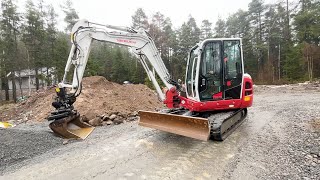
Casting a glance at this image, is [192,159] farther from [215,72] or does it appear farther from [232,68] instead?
[232,68]

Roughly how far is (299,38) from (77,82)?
3268 cm

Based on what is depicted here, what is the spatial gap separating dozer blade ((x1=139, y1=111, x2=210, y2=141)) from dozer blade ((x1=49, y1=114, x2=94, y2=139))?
1.59 meters

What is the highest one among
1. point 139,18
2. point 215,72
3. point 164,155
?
point 139,18

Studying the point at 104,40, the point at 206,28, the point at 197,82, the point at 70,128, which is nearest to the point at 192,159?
the point at 197,82

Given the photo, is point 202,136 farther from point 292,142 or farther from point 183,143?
point 292,142

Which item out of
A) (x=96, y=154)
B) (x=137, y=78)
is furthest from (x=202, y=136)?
(x=137, y=78)

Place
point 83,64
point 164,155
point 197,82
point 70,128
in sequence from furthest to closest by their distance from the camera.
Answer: point 70,128 → point 83,64 → point 197,82 → point 164,155

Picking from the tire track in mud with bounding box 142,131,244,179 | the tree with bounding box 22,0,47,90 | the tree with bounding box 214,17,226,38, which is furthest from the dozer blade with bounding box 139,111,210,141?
the tree with bounding box 214,17,226,38

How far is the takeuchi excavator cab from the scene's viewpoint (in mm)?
5934

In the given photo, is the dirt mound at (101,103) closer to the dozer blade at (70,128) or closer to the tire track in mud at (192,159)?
the dozer blade at (70,128)

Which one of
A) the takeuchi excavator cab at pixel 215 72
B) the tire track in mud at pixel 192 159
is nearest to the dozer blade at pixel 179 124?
the tire track in mud at pixel 192 159

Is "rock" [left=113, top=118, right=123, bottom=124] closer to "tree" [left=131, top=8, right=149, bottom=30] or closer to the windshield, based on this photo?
the windshield

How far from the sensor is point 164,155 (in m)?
4.52

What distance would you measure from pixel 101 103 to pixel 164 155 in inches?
271
